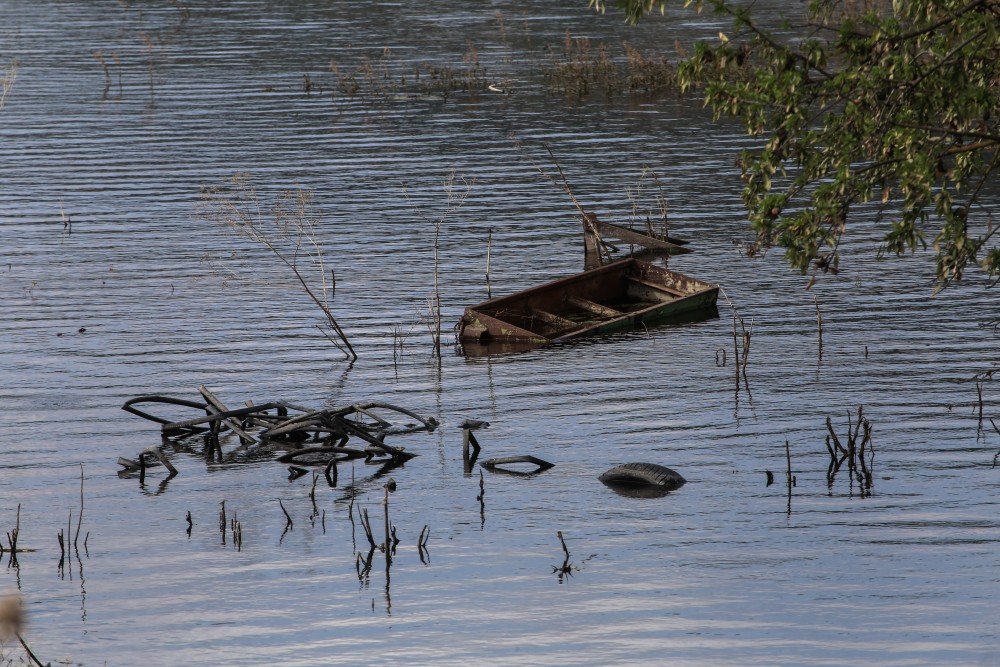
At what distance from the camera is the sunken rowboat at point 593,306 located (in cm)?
2478

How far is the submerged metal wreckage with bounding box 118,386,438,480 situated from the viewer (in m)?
18.3

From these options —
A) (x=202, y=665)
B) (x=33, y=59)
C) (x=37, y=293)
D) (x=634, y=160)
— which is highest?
(x=33, y=59)

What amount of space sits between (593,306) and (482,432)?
647cm

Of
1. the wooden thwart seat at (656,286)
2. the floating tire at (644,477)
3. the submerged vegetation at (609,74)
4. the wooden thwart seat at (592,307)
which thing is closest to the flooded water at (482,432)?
the floating tire at (644,477)

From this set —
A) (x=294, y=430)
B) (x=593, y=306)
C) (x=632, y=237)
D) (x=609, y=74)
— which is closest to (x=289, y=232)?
(x=632, y=237)

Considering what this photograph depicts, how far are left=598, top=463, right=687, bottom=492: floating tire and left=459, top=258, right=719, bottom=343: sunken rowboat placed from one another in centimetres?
660

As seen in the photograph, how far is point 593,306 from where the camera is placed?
26094 millimetres

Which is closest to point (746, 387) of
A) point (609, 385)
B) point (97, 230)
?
point (609, 385)

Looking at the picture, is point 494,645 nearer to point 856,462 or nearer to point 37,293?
point 856,462

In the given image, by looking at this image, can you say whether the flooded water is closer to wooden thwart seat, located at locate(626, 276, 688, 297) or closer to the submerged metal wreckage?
the submerged metal wreckage

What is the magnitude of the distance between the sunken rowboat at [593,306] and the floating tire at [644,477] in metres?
6.60

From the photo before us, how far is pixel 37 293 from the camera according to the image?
2942cm

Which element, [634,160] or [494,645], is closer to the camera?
[494,645]

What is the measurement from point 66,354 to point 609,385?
33.9 ft
